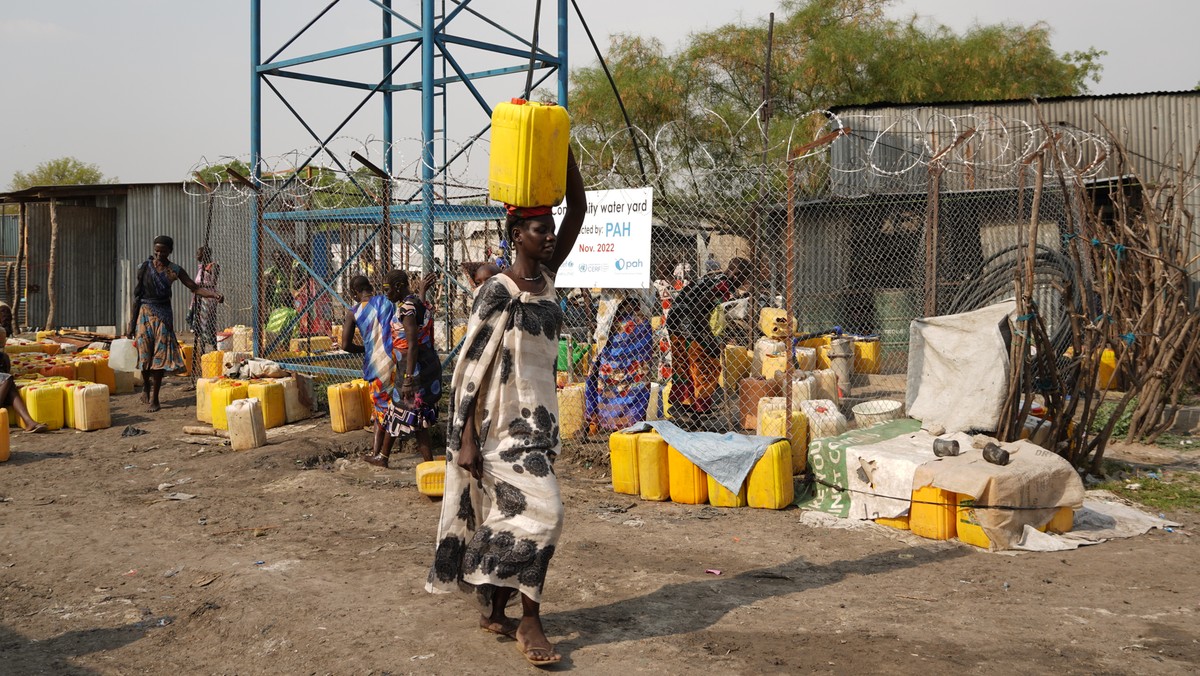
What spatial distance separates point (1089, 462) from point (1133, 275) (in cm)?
310

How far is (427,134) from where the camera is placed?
9539 millimetres

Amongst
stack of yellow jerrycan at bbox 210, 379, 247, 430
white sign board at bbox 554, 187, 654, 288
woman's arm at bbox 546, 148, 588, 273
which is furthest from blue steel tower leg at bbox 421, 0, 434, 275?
woman's arm at bbox 546, 148, 588, 273

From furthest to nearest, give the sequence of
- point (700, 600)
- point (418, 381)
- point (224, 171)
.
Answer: point (224, 171) < point (418, 381) < point (700, 600)

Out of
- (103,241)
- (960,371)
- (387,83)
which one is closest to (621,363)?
(960,371)

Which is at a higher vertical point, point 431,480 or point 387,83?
point 387,83

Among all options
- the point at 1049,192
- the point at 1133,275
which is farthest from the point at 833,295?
the point at 1133,275

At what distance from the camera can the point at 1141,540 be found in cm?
587

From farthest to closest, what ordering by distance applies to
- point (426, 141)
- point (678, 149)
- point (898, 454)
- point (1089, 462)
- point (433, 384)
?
1. point (678, 149)
2. point (426, 141)
3. point (433, 384)
4. point (1089, 462)
5. point (898, 454)

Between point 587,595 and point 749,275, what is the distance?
160 inches

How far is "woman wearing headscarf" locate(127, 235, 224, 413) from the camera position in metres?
10.6

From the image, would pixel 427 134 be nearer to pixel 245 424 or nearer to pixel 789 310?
pixel 245 424

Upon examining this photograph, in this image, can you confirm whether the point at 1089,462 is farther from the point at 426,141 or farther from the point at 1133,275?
the point at 426,141

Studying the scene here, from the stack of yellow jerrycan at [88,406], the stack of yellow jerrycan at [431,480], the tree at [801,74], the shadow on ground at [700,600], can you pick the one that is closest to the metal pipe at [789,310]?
the shadow on ground at [700,600]

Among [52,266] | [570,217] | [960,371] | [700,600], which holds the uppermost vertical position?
[52,266]
